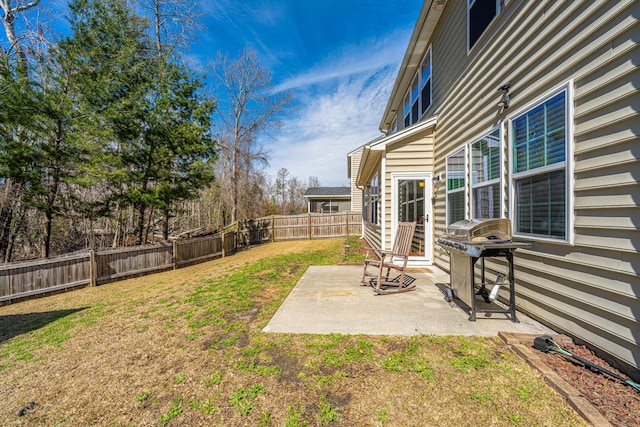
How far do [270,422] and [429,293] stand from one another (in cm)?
315

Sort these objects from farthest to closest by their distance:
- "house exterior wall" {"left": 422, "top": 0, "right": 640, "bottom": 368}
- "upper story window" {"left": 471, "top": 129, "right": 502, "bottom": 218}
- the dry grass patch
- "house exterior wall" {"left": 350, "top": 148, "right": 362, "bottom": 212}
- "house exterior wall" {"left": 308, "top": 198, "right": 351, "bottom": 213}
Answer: "house exterior wall" {"left": 308, "top": 198, "right": 351, "bottom": 213}, "house exterior wall" {"left": 350, "top": 148, "right": 362, "bottom": 212}, "upper story window" {"left": 471, "top": 129, "right": 502, "bottom": 218}, "house exterior wall" {"left": 422, "top": 0, "right": 640, "bottom": 368}, the dry grass patch

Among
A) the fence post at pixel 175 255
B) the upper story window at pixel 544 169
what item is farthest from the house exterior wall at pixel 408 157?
the fence post at pixel 175 255

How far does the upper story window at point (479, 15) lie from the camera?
12.5 ft

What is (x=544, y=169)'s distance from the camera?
8.90ft

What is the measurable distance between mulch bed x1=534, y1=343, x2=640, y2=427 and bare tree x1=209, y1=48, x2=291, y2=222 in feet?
52.3

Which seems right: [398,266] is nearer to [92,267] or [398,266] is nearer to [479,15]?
[479,15]

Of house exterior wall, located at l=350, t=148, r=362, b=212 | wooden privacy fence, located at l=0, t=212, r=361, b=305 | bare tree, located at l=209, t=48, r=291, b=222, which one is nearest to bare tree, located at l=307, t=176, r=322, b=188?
house exterior wall, located at l=350, t=148, r=362, b=212

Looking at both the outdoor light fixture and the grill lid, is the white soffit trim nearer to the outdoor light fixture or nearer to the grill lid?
the outdoor light fixture

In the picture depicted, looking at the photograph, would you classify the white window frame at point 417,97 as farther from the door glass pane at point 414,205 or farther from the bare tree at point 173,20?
the bare tree at point 173,20

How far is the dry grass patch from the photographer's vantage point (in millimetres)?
1730

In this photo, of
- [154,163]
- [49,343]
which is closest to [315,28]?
[154,163]

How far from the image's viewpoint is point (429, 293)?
404 centimetres

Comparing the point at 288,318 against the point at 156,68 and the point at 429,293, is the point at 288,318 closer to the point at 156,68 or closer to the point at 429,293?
the point at 429,293

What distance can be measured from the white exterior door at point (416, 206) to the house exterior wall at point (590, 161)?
2.58 m
